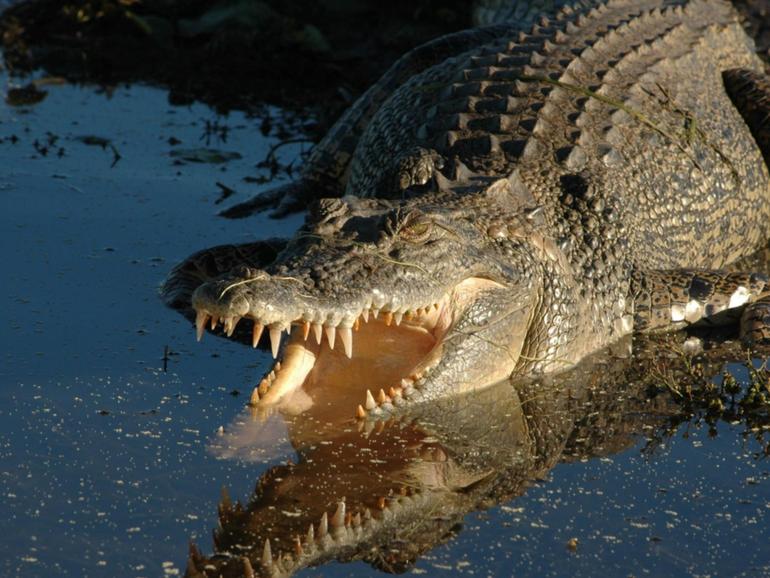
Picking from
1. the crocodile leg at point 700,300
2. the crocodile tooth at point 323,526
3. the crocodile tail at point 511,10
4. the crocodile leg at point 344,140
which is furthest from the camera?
the crocodile tail at point 511,10

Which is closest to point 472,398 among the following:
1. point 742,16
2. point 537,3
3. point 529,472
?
point 529,472

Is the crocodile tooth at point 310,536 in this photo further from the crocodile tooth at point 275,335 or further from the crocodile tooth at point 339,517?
the crocodile tooth at point 275,335

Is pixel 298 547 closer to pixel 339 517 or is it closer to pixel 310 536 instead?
pixel 310 536

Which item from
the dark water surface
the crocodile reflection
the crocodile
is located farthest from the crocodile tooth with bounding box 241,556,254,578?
the crocodile

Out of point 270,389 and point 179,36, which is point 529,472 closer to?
point 270,389

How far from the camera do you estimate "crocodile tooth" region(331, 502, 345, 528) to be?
4.05 metres

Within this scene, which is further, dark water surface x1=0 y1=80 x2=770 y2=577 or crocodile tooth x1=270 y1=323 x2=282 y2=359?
crocodile tooth x1=270 y1=323 x2=282 y2=359

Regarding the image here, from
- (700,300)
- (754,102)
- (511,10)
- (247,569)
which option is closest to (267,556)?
(247,569)

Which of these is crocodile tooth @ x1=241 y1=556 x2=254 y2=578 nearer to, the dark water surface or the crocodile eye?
the dark water surface

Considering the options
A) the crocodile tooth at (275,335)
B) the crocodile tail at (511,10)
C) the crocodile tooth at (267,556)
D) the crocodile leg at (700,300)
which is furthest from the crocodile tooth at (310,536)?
the crocodile tail at (511,10)

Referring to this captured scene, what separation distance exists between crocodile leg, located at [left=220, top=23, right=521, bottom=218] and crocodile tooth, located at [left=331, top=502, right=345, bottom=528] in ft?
11.8

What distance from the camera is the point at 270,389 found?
15.9 feet

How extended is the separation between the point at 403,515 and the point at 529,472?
604 mm

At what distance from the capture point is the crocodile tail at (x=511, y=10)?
904cm
